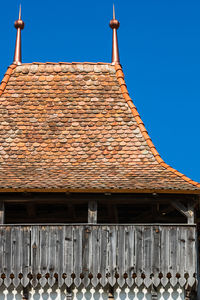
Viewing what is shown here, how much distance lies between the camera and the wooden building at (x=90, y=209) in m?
21.8

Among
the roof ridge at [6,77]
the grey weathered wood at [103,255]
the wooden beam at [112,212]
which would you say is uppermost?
the roof ridge at [6,77]

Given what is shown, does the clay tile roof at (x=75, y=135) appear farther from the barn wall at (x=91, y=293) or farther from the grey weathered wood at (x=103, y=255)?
the barn wall at (x=91, y=293)

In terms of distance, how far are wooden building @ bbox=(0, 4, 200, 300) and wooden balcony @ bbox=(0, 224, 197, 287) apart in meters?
0.02

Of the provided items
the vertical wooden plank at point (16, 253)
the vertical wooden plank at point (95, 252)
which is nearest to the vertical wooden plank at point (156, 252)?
the vertical wooden plank at point (95, 252)

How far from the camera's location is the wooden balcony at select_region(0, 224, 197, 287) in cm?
2181

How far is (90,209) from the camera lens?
22.4m

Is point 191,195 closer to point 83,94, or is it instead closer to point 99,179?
point 99,179

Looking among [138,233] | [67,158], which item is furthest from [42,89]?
[138,233]

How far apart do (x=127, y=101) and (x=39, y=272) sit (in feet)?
16.2

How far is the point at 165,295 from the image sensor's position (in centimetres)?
2177

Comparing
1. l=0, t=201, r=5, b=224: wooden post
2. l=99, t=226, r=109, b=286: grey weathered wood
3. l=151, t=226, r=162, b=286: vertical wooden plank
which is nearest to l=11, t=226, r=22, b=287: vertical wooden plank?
l=0, t=201, r=5, b=224: wooden post

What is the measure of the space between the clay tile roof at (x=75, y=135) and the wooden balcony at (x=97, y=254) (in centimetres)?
75

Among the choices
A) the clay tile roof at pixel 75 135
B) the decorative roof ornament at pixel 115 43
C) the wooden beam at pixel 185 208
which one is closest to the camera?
the wooden beam at pixel 185 208

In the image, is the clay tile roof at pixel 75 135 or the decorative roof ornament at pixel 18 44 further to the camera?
the decorative roof ornament at pixel 18 44
